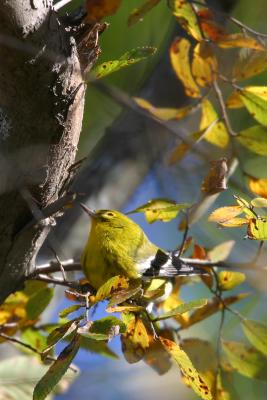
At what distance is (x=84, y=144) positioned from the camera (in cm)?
241

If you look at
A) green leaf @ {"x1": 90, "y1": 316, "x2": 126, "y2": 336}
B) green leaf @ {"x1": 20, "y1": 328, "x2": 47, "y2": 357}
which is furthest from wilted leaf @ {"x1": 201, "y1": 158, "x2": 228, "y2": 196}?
green leaf @ {"x1": 20, "y1": 328, "x2": 47, "y2": 357}

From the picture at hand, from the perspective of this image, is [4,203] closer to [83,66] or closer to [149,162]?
[83,66]

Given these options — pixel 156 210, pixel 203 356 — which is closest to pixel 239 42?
pixel 156 210

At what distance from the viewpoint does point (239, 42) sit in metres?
1.41

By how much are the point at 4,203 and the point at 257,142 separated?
58cm

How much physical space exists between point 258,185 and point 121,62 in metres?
0.44

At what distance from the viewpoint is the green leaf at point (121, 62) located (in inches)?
46.5

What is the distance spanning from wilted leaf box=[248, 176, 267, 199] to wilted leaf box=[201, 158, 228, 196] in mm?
73

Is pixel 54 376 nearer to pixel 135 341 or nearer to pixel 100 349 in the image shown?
pixel 135 341

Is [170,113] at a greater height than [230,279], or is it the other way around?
[170,113]

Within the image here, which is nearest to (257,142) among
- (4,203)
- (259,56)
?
(259,56)

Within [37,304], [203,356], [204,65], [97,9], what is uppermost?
[97,9]

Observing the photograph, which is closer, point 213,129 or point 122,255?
point 213,129

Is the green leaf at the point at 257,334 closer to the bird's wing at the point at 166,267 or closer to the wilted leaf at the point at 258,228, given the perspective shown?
the bird's wing at the point at 166,267
